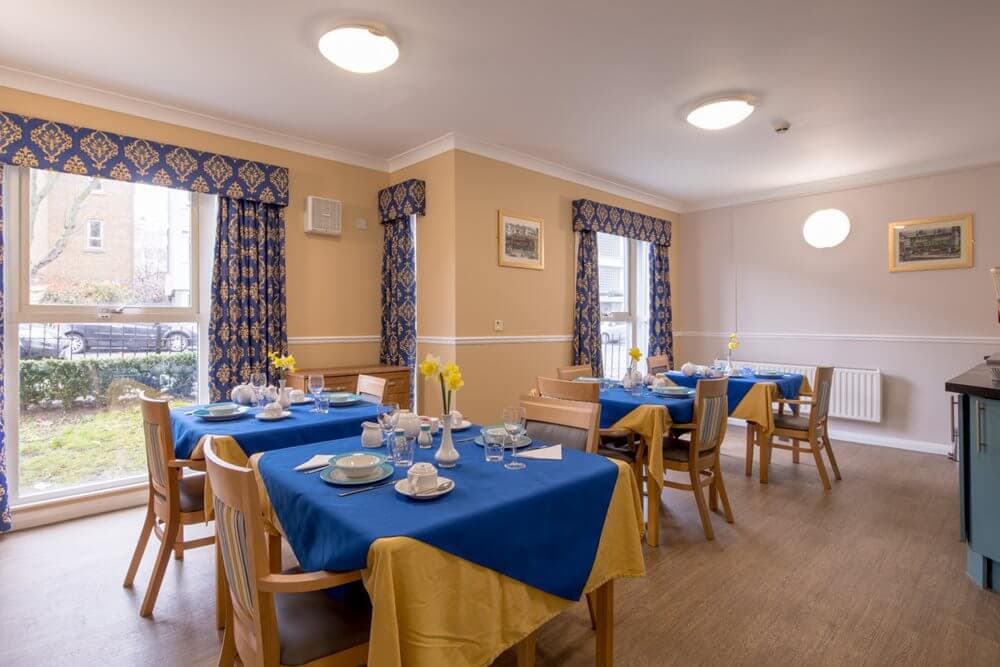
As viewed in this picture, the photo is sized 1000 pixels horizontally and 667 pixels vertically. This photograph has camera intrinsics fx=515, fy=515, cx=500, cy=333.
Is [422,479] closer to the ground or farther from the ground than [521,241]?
closer to the ground

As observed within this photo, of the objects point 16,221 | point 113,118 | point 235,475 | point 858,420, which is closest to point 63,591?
point 235,475

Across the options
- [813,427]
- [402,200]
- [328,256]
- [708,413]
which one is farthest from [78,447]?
[813,427]

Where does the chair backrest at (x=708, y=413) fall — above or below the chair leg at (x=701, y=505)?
above

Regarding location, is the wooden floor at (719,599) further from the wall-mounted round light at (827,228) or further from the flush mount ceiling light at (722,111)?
the wall-mounted round light at (827,228)

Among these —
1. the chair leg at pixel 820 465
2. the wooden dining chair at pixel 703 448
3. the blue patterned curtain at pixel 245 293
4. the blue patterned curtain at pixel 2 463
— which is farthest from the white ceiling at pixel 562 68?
the chair leg at pixel 820 465

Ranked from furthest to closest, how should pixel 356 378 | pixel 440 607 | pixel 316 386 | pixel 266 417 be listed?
pixel 356 378 → pixel 316 386 → pixel 266 417 → pixel 440 607

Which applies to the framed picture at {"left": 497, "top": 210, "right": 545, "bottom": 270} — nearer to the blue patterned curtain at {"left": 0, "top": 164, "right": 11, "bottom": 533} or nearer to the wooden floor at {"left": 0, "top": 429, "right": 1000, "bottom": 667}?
the wooden floor at {"left": 0, "top": 429, "right": 1000, "bottom": 667}

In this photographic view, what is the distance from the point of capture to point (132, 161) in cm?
341

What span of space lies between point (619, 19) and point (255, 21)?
5.94 ft

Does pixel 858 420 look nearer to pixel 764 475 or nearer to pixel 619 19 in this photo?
pixel 764 475

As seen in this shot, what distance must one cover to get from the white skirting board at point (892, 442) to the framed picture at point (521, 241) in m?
3.65

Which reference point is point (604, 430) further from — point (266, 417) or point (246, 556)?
point (246, 556)

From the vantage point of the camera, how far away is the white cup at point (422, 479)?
1.43m

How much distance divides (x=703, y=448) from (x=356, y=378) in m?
2.68
